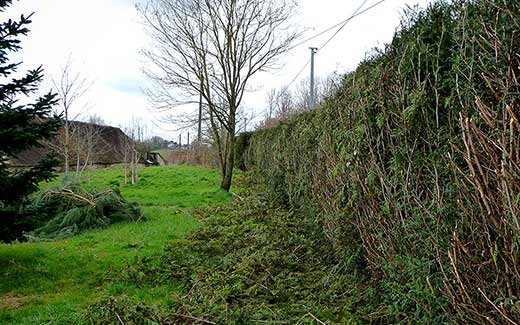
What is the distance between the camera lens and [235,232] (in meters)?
6.94

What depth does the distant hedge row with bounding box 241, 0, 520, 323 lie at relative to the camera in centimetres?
179

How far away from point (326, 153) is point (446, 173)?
2.55 m

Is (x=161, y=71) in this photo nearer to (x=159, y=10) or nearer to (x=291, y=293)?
(x=159, y=10)

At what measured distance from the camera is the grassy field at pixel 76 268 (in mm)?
4023

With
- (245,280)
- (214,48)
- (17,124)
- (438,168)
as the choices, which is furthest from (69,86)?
(438,168)

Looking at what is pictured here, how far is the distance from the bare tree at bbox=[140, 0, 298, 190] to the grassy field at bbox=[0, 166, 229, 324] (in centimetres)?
530

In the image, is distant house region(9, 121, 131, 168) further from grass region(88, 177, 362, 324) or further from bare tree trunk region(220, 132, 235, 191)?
grass region(88, 177, 362, 324)

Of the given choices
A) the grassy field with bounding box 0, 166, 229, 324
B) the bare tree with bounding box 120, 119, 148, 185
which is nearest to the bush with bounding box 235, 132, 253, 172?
the bare tree with bounding box 120, 119, 148, 185

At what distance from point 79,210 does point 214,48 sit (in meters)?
7.41

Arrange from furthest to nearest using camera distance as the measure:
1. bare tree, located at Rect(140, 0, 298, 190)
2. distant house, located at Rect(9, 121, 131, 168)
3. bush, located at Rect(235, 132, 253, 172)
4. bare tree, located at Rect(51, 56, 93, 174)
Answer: distant house, located at Rect(9, 121, 131, 168), bush, located at Rect(235, 132, 253, 172), bare tree, located at Rect(51, 56, 93, 174), bare tree, located at Rect(140, 0, 298, 190)

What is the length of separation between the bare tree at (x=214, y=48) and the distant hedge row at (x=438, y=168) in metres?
9.79

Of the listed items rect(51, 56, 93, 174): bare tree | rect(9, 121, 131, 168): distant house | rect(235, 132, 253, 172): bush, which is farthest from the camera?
rect(9, 121, 131, 168): distant house

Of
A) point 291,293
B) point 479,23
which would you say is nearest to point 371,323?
point 291,293

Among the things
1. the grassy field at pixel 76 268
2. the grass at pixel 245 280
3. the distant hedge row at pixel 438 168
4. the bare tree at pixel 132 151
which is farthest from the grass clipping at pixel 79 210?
the bare tree at pixel 132 151
